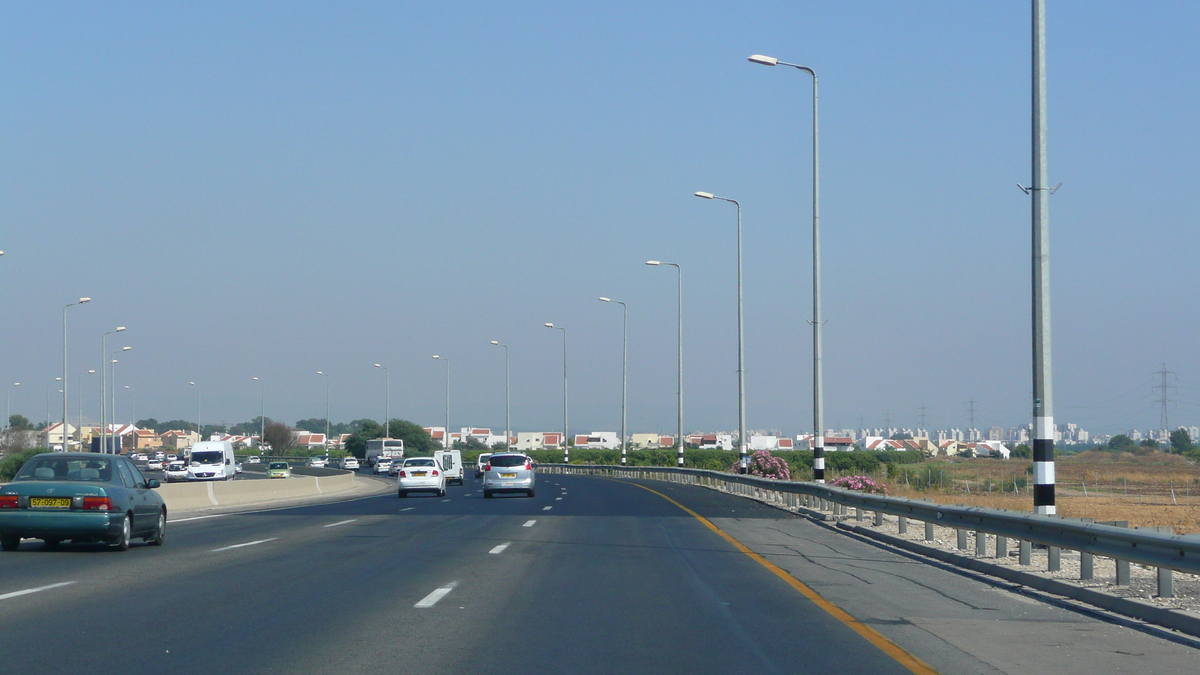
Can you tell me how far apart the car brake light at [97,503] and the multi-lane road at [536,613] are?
2.41 feet

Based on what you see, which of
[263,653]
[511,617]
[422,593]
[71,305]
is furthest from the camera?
[71,305]

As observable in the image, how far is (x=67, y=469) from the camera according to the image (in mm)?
18734

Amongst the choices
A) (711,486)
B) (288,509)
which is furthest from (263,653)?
(711,486)

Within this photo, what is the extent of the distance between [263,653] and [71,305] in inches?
2263

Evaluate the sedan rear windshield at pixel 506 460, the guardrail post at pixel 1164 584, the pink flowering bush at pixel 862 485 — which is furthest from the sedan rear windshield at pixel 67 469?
the sedan rear windshield at pixel 506 460

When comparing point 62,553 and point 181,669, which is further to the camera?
point 62,553

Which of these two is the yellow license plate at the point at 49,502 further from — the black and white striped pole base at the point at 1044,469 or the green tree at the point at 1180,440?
the green tree at the point at 1180,440

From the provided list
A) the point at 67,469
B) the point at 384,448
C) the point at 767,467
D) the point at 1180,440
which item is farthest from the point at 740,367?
the point at 1180,440

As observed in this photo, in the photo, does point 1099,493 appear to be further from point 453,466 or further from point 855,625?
point 855,625

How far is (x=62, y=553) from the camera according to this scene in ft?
60.4

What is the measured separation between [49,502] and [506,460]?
87.7ft

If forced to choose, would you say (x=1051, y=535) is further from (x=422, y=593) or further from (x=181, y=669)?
(x=181, y=669)

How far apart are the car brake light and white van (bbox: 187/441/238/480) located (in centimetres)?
4970

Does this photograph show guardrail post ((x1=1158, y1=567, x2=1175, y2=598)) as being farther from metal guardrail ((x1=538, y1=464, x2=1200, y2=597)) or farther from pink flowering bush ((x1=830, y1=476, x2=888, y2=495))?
pink flowering bush ((x1=830, y1=476, x2=888, y2=495))
